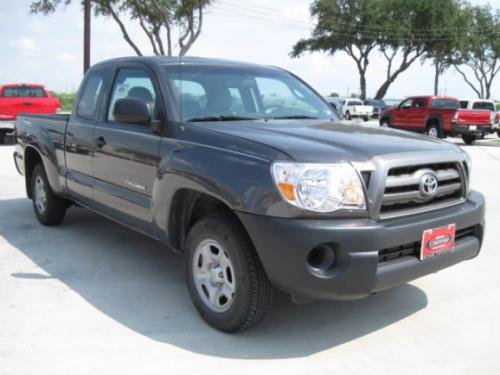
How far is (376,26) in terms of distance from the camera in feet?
137

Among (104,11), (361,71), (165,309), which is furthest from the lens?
(361,71)

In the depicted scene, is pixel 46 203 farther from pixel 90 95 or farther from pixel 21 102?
pixel 21 102

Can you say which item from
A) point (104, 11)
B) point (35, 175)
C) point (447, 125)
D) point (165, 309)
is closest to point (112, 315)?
point (165, 309)

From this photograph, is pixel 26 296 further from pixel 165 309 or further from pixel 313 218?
pixel 313 218

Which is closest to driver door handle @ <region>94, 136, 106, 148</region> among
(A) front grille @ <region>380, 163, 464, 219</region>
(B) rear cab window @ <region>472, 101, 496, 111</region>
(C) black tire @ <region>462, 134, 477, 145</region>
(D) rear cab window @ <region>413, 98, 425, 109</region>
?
(A) front grille @ <region>380, 163, 464, 219</region>

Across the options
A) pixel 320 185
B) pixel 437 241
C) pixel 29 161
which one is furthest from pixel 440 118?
pixel 320 185

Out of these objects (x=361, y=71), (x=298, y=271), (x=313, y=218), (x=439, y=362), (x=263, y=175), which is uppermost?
(x=361, y=71)

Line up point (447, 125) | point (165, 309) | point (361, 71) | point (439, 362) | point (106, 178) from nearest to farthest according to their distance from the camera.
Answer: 1. point (439, 362)
2. point (165, 309)
3. point (106, 178)
4. point (447, 125)
5. point (361, 71)

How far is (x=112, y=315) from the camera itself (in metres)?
3.70

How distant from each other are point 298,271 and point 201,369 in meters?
0.76

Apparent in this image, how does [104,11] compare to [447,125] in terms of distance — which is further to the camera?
[104,11]

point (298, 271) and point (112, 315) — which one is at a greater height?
point (298, 271)

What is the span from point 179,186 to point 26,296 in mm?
1451

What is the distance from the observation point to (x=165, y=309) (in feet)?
12.6
